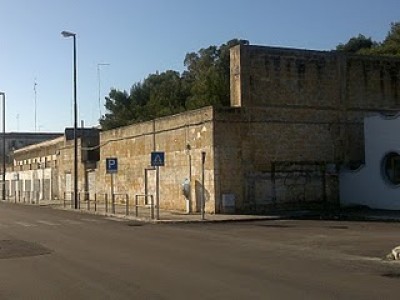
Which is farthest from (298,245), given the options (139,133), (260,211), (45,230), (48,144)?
(48,144)

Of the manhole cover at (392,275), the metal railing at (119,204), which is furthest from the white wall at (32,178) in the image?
the manhole cover at (392,275)

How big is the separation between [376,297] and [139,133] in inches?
1349

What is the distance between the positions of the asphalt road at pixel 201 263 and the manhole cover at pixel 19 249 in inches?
1.1

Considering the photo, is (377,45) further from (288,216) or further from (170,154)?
(288,216)

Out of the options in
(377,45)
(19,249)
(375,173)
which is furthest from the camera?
(377,45)

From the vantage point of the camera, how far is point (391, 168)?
33625mm

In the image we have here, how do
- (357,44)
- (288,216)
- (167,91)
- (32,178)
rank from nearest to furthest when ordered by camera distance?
(288,216)
(32,178)
(357,44)
(167,91)

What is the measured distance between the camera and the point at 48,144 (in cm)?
7119

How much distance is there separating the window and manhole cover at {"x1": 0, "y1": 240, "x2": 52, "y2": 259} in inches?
776

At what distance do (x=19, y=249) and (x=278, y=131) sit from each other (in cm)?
1922

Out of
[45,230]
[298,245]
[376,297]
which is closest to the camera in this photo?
[376,297]

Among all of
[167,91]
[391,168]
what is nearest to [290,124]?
[391,168]

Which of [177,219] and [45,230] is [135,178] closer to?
[177,219]

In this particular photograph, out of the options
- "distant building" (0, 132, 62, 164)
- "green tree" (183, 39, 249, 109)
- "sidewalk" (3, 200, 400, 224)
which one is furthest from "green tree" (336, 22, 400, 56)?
"distant building" (0, 132, 62, 164)
